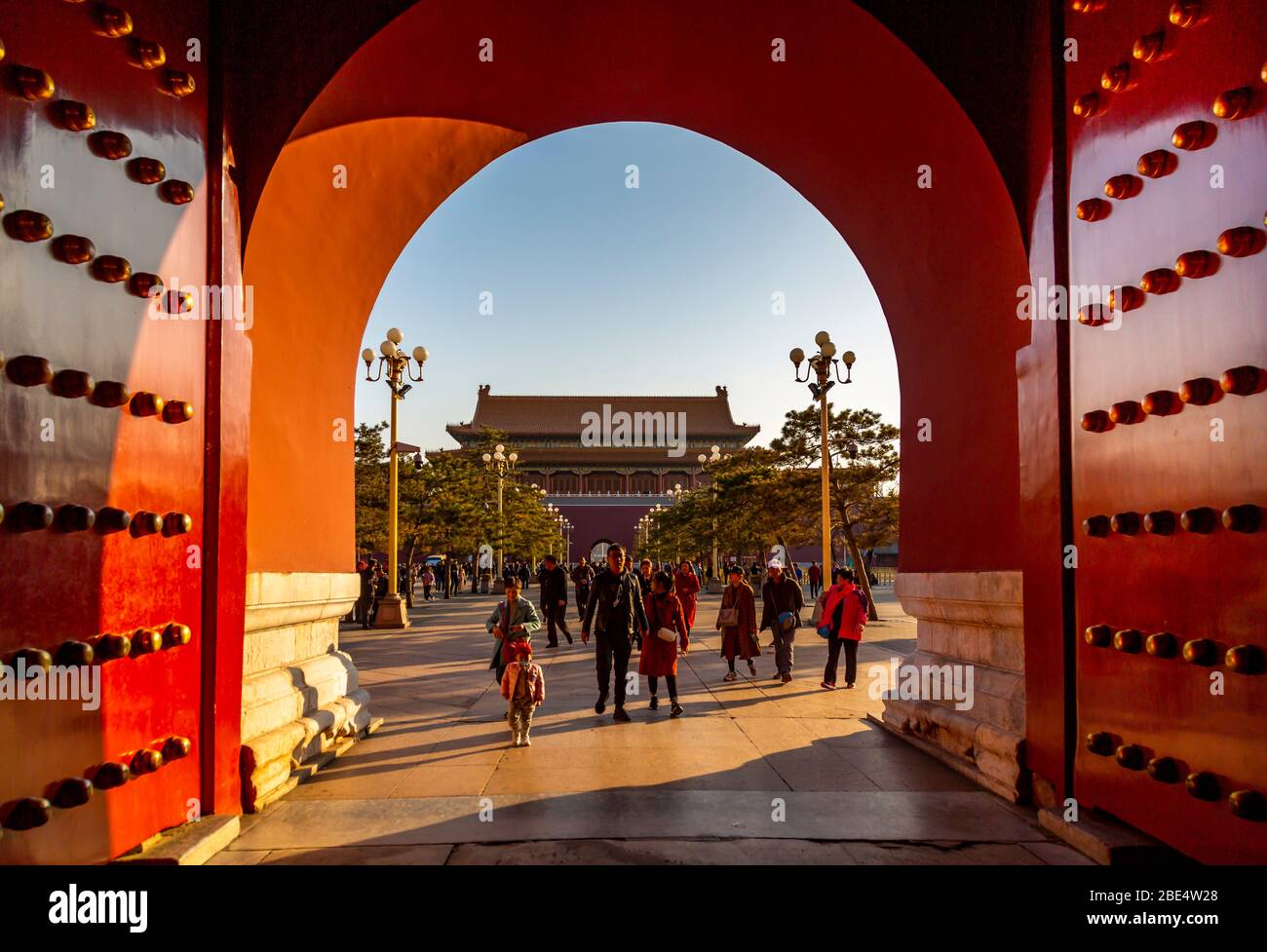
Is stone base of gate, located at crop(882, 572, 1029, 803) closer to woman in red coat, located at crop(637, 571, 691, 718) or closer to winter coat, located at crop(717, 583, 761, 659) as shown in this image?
woman in red coat, located at crop(637, 571, 691, 718)

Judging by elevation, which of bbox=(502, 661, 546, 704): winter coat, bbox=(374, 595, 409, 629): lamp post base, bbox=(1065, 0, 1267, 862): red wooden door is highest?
bbox=(1065, 0, 1267, 862): red wooden door

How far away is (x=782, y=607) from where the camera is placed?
9398 millimetres

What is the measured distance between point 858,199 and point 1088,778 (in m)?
4.11

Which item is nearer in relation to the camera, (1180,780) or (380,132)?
(1180,780)

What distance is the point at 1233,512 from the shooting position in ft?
8.38

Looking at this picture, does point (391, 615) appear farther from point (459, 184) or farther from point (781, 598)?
point (459, 184)

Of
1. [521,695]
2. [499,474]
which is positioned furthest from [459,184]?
[499,474]

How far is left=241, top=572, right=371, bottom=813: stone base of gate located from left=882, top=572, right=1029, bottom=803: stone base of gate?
370 centimetres

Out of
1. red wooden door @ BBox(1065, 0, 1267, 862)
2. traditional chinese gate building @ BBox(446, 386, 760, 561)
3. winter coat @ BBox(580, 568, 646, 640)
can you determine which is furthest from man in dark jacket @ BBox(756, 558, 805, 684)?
traditional chinese gate building @ BBox(446, 386, 760, 561)

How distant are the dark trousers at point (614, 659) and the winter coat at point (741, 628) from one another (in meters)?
2.03

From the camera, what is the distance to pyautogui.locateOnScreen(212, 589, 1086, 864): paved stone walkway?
12.1 feet

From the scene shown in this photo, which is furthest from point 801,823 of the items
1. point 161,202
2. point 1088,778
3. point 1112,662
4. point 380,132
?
point 380,132

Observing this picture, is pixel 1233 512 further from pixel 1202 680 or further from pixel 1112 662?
pixel 1112 662

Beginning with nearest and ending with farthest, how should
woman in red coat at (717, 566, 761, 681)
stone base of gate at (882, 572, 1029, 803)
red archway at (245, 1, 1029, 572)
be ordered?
1. stone base of gate at (882, 572, 1029, 803)
2. red archway at (245, 1, 1029, 572)
3. woman in red coat at (717, 566, 761, 681)
